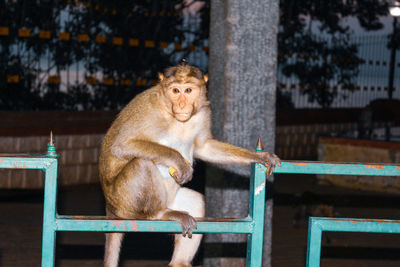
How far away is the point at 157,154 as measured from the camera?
343 centimetres

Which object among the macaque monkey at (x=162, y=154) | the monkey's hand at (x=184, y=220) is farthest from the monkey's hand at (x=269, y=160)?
the monkey's hand at (x=184, y=220)

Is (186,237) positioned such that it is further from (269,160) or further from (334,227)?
(334,227)

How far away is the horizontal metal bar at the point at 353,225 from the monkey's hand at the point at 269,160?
1.02 ft

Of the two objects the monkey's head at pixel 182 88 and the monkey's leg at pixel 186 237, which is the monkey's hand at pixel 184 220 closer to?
the monkey's leg at pixel 186 237

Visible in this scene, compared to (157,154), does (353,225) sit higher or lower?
lower

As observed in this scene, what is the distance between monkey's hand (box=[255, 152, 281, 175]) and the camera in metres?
2.91

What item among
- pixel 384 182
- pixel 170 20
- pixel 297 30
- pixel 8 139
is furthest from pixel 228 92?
pixel 297 30

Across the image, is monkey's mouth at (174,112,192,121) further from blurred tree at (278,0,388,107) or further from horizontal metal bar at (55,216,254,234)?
blurred tree at (278,0,388,107)

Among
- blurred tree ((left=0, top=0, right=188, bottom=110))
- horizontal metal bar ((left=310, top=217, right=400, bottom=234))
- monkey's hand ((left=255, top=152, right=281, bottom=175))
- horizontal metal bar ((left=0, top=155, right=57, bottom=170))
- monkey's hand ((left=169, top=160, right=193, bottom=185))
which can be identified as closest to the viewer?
horizontal metal bar ((left=0, top=155, right=57, bottom=170))

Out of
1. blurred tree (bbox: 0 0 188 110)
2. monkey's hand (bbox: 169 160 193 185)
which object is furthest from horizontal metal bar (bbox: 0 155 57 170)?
blurred tree (bbox: 0 0 188 110)

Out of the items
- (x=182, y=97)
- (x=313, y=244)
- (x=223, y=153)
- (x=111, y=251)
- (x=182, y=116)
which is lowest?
(x=111, y=251)

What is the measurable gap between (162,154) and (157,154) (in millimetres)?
27

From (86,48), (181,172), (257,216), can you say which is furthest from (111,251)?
(86,48)

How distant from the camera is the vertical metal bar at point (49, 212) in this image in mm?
2551
